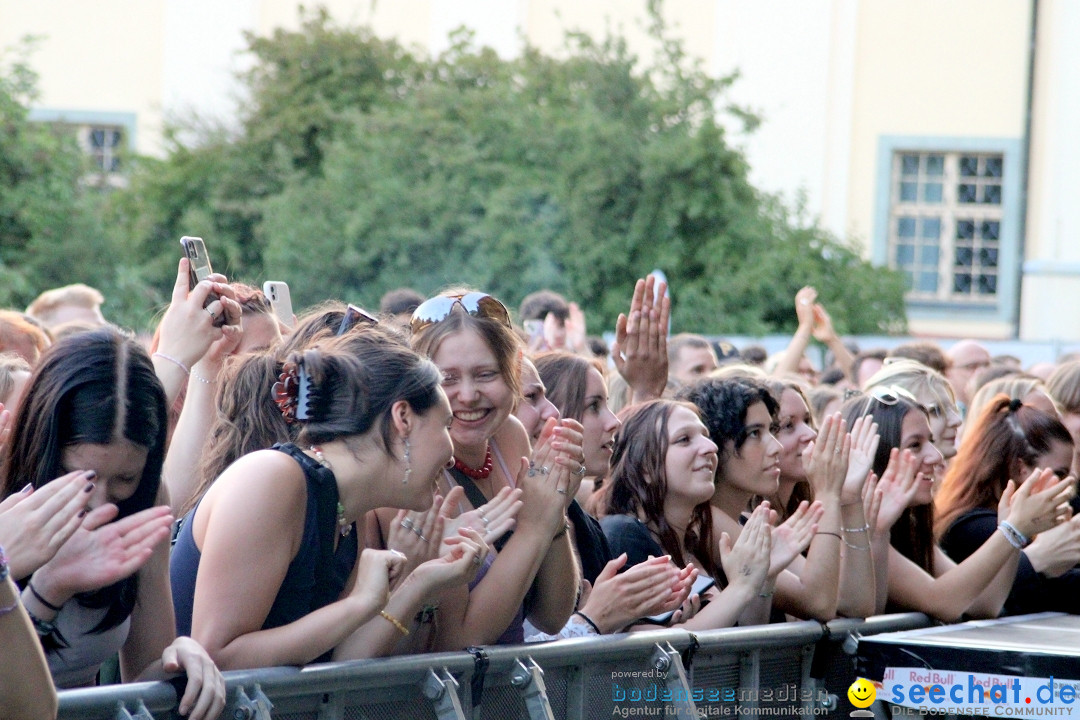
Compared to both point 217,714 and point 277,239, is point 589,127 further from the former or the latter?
point 217,714

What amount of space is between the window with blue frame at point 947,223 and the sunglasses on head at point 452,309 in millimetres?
16688

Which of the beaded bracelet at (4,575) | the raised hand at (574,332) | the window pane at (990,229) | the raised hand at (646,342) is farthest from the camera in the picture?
the window pane at (990,229)

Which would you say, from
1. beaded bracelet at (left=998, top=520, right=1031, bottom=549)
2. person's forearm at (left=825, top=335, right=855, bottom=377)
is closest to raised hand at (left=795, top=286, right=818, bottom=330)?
person's forearm at (left=825, top=335, right=855, bottom=377)

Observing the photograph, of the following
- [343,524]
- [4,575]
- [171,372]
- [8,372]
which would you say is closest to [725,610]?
[343,524]

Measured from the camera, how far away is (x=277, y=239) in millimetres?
14562

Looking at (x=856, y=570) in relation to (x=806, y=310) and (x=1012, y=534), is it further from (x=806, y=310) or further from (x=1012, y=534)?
(x=806, y=310)

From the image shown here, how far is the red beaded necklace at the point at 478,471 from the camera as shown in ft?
11.7

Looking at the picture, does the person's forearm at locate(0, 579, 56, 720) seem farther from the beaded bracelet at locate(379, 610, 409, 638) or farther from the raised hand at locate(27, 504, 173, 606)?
the beaded bracelet at locate(379, 610, 409, 638)

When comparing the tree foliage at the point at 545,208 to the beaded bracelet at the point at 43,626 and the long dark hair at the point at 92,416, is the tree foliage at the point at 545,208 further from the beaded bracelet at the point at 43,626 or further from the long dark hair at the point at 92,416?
the beaded bracelet at the point at 43,626

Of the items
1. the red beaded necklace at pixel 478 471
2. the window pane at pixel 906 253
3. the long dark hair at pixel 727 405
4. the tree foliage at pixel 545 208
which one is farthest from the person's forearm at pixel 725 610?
the window pane at pixel 906 253

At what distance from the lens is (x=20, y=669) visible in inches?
85.0

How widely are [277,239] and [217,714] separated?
40.6 ft

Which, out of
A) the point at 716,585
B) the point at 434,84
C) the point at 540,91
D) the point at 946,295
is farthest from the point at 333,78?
the point at 716,585

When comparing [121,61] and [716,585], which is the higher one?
[121,61]
